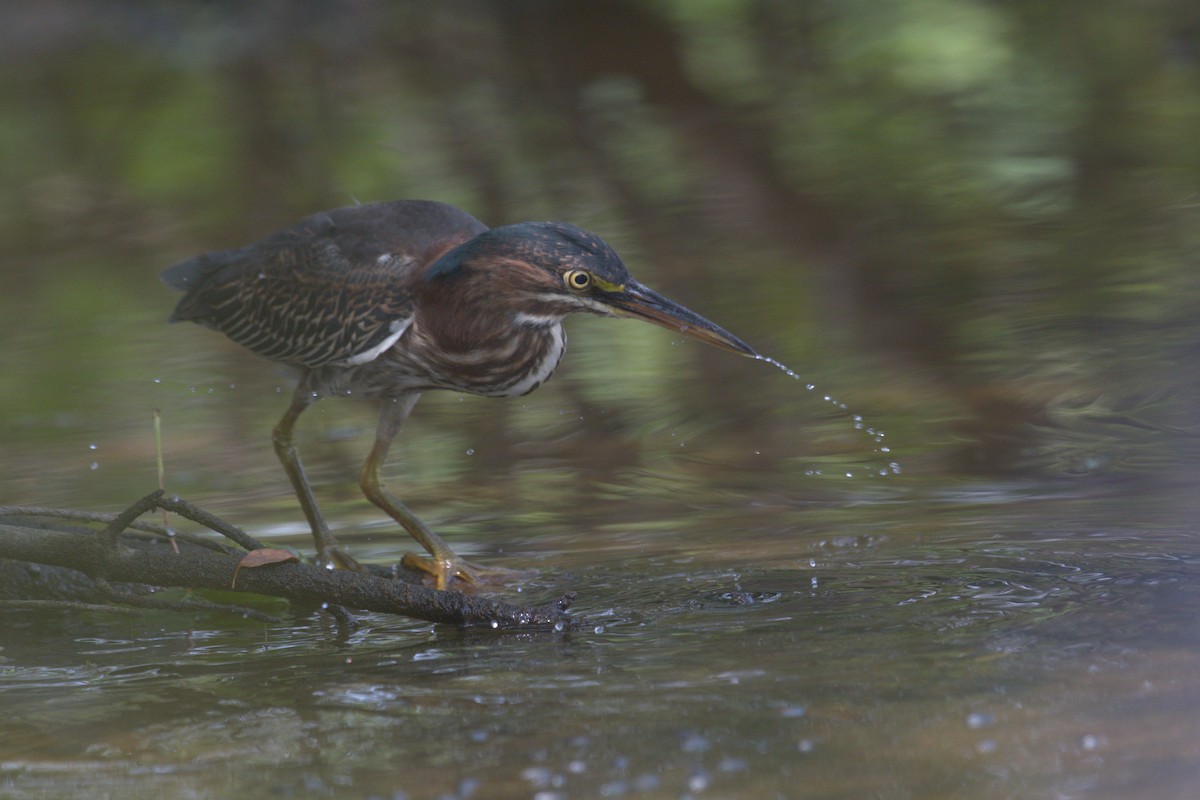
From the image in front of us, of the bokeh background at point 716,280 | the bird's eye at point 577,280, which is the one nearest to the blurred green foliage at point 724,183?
the bokeh background at point 716,280

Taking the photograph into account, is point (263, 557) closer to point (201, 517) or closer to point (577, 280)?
point (201, 517)

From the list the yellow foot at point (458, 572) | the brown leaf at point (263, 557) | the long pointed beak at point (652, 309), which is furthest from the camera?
the yellow foot at point (458, 572)

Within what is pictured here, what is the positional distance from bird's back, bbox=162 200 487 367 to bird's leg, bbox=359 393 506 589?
373mm

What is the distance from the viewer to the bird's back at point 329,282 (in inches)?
225

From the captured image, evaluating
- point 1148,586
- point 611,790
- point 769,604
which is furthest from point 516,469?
point 611,790

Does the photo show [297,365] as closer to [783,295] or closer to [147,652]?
[147,652]

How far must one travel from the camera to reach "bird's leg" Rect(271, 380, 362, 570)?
5.69m

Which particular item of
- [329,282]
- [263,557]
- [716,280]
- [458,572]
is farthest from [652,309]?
[716,280]

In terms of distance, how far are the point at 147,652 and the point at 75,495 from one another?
6.77 feet

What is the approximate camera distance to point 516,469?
22.8 feet

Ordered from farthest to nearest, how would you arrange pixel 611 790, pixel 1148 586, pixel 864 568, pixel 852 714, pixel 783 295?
pixel 783 295 < pixel 864 568 < pixel 1148 586 < pixel 852 714 < pixel 611 790

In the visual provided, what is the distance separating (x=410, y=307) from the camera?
5.71 m

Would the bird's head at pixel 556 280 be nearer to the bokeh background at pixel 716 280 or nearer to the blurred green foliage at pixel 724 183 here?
the bokeh background at pixel 716 280

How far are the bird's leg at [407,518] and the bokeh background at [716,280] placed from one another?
1.00 feet
